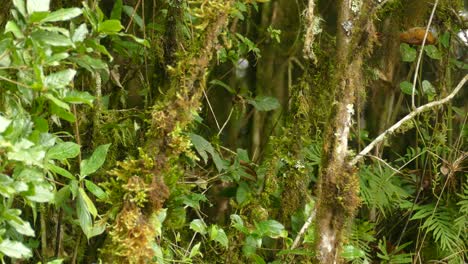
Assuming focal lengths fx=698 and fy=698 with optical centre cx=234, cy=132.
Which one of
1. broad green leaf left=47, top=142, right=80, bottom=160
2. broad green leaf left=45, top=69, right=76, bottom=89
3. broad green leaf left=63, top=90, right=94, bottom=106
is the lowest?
broad green leaf left=47, top=142, right=80, bottom=160

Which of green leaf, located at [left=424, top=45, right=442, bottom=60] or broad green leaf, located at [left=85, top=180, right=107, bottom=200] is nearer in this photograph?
broad green leaf, located at [left=85, top=180, right=107, bottom=200]

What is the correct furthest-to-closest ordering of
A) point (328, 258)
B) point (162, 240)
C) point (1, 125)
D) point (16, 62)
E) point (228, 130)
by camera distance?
point (228, 130), point (162, 240), point (328, 258), point (16, 62), point (1, 125)

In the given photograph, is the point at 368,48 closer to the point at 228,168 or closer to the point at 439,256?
the point at 228,168

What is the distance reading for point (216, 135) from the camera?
7.76ft

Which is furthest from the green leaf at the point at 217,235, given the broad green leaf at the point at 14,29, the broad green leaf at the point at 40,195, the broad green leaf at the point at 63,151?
the broad green leaf at the point at 14,29

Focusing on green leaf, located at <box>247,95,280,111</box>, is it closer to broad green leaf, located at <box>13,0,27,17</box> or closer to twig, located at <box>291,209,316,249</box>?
twig, located at <box>291,209,316,249</box>

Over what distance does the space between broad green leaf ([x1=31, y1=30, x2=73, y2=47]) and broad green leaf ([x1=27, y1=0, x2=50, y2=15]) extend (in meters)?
0.06

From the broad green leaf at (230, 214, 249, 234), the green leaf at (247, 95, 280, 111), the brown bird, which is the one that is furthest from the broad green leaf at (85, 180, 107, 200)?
the brown bird

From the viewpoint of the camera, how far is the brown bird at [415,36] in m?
2.51

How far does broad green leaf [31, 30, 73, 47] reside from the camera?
131 centimetres

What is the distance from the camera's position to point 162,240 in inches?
73.2

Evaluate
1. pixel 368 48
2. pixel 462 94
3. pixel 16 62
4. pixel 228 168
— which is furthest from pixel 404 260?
pixel 16 62

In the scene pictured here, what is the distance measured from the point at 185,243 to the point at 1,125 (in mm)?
1126

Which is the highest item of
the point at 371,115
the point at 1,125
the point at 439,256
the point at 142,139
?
the point at 1,125
